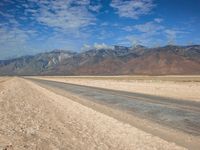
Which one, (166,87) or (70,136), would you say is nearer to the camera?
(70,136)

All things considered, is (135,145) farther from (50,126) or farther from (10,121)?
(10,121)

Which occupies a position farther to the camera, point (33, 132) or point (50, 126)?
point (50, 126)

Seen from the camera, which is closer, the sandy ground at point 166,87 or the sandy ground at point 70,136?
the sandy ground at point 70,136

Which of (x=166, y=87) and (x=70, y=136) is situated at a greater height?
(x=70, y=136)

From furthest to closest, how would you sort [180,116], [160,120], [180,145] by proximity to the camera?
1. [180,116]
2. [160,120]
3. [180,145]

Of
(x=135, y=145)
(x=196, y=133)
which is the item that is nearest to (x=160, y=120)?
(x=196, y=133)

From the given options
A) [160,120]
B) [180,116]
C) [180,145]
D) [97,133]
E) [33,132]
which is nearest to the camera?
[180,145]

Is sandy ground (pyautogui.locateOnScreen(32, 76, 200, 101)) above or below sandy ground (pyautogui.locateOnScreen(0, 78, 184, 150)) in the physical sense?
below

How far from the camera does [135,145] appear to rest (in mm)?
10211

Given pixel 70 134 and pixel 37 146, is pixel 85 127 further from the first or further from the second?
pixel 37 146

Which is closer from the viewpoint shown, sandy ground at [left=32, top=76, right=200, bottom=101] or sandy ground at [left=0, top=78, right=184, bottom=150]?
sandy ground at [left=0, top=78, right=184, bottom=150]

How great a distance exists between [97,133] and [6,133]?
3.60 metres

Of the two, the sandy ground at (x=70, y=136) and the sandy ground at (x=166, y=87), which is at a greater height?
the sandy ground at (x=70, y=136)

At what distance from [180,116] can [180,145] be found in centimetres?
721
